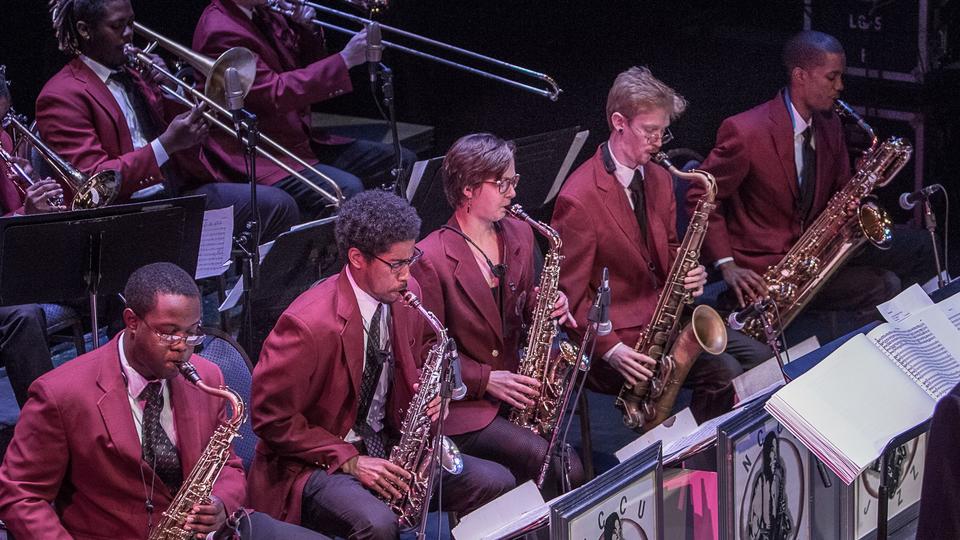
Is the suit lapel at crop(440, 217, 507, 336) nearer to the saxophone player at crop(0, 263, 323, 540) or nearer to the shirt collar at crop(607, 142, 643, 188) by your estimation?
the shirt collar at crop(607, 142, 643, 188)

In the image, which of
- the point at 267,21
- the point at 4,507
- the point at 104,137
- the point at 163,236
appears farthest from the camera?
the point at 267,21

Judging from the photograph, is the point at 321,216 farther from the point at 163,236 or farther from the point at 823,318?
the point at 823,318

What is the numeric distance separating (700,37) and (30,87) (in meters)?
4.13

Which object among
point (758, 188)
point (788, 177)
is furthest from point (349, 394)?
point (788, 177)

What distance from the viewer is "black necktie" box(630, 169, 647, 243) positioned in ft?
18.0

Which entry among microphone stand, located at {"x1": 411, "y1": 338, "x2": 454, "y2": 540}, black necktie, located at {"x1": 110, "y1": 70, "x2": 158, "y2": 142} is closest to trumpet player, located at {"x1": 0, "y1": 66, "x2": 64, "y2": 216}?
black necktie, located at {"x1": 110, "y1": 70, "x2": 158, "y2": 142}

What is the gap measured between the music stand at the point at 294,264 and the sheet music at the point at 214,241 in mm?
229

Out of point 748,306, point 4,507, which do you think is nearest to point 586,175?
point 748,306

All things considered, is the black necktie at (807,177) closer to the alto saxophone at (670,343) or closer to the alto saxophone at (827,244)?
the alto saxophone at (827,244)

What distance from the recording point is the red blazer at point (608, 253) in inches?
208

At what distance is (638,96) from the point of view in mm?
5328

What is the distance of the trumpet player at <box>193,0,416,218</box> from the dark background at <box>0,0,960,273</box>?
1.25 m

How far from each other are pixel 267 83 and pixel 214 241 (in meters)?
1.14

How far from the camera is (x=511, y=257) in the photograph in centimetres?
512
